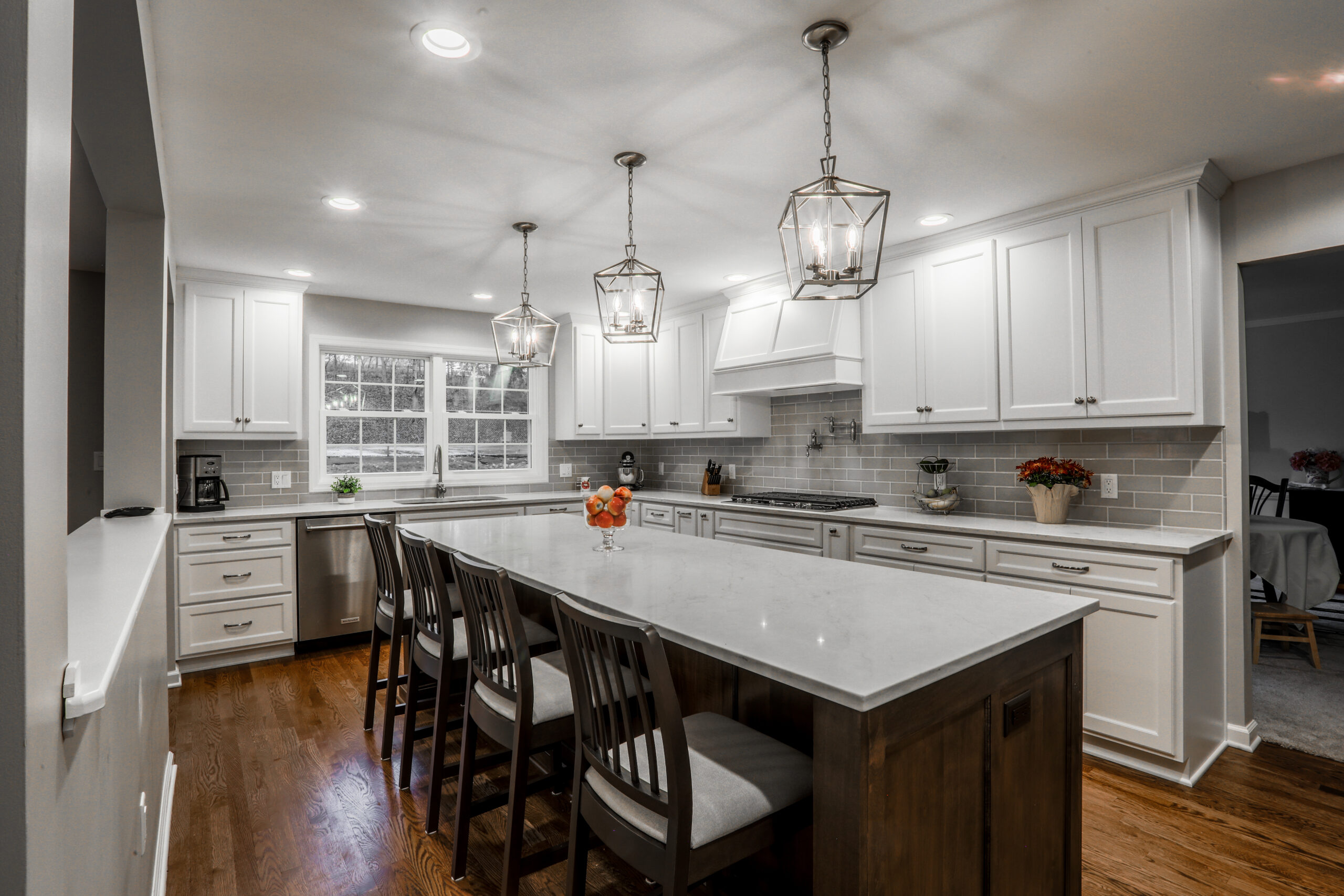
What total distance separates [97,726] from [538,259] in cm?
351

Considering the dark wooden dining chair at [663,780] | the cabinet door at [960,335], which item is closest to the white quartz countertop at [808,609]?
the dark wooden dining chair at [663,780]

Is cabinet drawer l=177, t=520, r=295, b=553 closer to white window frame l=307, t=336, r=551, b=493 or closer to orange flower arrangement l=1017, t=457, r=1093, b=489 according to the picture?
white window frame l=307, t=336, r=551, b=493

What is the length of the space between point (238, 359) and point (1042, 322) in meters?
4.67

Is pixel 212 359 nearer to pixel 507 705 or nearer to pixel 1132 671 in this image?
pixel 507 705

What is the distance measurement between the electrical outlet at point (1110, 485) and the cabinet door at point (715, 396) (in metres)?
2.33

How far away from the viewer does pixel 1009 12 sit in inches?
69.9

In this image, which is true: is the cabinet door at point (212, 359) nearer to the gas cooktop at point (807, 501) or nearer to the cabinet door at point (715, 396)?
the cabinet door at point (715, 396)

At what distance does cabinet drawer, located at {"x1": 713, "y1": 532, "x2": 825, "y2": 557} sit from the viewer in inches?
153

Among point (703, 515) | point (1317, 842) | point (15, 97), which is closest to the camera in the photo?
point (15, 97)

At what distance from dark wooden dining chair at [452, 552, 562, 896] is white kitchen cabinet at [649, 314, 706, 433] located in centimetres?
322

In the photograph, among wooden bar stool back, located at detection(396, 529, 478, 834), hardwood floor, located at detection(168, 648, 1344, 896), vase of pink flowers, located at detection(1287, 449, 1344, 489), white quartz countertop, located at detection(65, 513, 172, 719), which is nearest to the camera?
white quartz countertop, located at detection(65, 513, 172, 719)

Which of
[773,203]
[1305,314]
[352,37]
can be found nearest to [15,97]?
[352,37]

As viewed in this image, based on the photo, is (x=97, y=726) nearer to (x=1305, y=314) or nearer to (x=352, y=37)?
(x=352, y=37)

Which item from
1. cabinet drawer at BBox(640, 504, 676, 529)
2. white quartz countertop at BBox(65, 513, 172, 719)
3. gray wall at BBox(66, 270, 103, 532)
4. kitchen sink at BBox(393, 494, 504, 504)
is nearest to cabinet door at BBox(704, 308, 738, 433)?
cabinet drawer at BBox(640, 504, 676, 529)
